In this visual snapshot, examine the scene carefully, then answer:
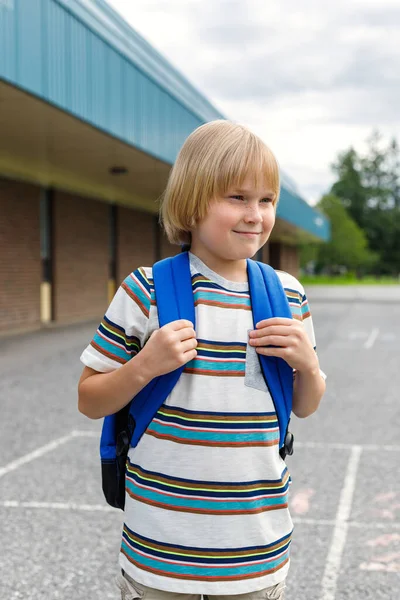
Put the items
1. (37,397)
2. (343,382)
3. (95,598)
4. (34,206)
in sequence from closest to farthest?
1. (95,598)
2. (37,397)
3. (343,382)
4. (34,206)

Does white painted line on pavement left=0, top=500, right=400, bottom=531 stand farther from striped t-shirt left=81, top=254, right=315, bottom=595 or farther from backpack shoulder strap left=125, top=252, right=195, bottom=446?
backpack shoulder strap left=125, top=252, right=195, bottom=446

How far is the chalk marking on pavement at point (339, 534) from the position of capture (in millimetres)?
3365

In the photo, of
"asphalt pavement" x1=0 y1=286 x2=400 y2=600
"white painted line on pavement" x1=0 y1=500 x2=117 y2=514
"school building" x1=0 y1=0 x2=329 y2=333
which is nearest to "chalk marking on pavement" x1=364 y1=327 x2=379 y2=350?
"asphalt pavement" x1=0 y1=286 x2=400 y2=600

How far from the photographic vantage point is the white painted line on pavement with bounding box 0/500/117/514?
4.37m

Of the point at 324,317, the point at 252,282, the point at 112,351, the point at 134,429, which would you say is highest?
the point at 252,282

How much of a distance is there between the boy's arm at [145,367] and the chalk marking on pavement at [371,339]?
12.0m

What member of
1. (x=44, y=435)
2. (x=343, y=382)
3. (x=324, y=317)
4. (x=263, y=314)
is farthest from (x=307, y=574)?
(x=324, y=317)

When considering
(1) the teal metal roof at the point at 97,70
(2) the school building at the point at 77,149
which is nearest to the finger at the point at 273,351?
(2) the school building at the point at 77,149

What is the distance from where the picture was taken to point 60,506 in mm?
4422

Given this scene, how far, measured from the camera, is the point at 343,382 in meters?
9.33

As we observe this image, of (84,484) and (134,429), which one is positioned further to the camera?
(84,484)

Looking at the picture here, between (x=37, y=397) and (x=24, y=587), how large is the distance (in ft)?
16.0

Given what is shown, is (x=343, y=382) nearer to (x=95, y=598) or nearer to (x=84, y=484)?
Answer: (x=84, y=484)

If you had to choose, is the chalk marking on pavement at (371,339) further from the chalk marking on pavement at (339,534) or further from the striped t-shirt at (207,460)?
the striped t-shirt at (207,460)
